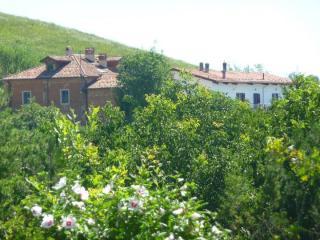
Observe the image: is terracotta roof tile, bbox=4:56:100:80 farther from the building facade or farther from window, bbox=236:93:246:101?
window, bbox=236:93:246:101

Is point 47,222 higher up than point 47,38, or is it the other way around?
point 47,38

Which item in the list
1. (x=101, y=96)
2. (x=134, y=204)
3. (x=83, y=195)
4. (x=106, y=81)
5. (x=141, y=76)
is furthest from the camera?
(x=106, y=81)

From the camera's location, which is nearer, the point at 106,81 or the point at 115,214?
the point at 115,214

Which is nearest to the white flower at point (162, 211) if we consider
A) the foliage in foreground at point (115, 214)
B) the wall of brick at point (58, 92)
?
the foliage in foreground at point (115, 214)

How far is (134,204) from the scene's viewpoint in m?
11.2

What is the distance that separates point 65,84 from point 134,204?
193ft

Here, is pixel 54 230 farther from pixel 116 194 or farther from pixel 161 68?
pixel 161 68

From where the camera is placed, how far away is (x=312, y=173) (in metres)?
7.84

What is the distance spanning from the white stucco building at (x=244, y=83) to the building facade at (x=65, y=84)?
703 cm

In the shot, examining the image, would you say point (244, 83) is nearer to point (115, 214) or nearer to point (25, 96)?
point (25, 96)

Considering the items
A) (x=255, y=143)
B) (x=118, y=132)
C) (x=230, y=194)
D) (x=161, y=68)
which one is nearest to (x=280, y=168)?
(x=230, y=194)

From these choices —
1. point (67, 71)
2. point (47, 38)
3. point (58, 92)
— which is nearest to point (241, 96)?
point (67, 71)

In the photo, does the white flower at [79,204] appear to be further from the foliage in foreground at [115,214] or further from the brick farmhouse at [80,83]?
the brick farmhouse at [80,83]

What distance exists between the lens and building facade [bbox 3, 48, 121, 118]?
223ft
